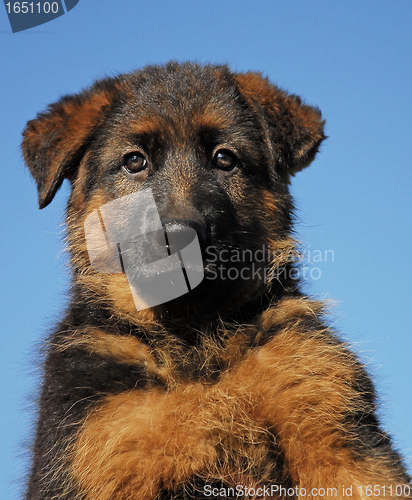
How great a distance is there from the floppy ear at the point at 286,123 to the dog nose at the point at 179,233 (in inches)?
54.0

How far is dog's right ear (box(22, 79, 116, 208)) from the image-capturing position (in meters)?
4.80

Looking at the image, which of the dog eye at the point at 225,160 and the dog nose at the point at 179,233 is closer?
the dog nose at the point at 179,233

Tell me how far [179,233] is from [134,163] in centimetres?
106

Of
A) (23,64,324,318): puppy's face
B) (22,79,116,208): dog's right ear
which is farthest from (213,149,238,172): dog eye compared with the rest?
(22,79,116,208): dog's right ear

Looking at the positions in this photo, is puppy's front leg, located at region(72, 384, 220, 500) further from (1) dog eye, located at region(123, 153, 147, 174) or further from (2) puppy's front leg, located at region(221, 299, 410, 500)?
(1) dog eye, located at region(123, 153, 147, 174)

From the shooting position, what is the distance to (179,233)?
152 inches

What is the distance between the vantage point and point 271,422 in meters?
3.83

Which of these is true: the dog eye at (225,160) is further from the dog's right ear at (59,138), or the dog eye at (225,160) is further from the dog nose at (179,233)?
the dog's right ear at (59,138)

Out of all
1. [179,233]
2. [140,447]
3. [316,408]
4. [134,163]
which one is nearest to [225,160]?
[134,163]

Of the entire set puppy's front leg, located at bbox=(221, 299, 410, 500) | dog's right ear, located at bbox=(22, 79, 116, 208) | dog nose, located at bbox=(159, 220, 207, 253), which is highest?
dog's right ear, located at bbox=(22, 79, 116, 208)

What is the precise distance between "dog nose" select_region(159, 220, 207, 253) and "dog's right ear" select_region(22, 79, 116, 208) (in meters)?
1.35

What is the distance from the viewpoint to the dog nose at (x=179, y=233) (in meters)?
3.87

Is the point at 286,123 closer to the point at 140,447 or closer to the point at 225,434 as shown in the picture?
the point at 225,434

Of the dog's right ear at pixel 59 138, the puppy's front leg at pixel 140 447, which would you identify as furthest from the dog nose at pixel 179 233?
the dog's right ear at pixel 59 138
